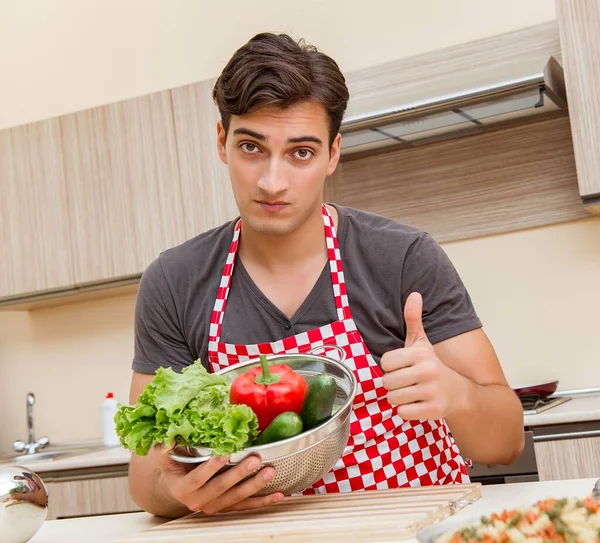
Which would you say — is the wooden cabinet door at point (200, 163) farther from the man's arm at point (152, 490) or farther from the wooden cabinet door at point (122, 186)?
the man's arm at point (152, 490)

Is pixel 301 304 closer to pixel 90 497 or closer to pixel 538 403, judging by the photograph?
pixel 538 403

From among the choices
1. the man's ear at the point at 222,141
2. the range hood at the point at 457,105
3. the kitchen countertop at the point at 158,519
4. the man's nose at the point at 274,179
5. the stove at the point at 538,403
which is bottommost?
the kitchen countertop at the point at 158,519

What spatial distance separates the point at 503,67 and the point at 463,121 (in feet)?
0.71

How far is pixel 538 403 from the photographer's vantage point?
8.29 ft

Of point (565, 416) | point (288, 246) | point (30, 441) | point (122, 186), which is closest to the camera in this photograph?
point (288, 246)

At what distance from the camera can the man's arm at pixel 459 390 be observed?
1.16 meters

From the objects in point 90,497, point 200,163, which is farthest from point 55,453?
point 200,163

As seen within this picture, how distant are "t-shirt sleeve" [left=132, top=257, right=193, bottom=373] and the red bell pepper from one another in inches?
14.7

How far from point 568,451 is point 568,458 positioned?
2 centimetres

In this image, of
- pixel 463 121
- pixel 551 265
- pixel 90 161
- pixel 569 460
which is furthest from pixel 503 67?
pixel 90 161

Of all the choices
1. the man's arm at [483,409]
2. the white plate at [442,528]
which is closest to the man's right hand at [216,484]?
the white plate at [442,528]

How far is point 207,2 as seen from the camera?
3.44 meters

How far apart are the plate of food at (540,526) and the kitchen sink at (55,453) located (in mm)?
2514

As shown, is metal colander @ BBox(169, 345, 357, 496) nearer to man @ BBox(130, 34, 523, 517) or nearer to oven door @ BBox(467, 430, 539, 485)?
man @ BBox(130, 34, 523, 517)
